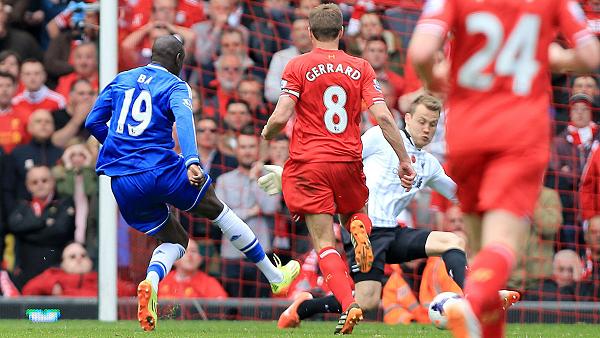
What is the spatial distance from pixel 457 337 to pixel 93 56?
30.4 feet

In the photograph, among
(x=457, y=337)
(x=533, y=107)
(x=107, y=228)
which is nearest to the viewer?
(x=457, y=337)

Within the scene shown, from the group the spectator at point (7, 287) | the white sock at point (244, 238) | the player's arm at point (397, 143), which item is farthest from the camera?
the spectator at point (7, 287)

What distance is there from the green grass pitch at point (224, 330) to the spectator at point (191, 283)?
103cm

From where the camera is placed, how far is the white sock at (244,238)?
9.66m

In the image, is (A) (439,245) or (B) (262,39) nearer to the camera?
(A) (439,245)

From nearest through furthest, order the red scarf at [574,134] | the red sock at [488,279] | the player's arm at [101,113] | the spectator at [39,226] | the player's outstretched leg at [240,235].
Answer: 1. the red sock at [488,279]
2. the player's arm at [101,113]
3. the player's outstretched leg at [240,235]
4. the spectator at [39,226]
5. the red scarf at [574,134]

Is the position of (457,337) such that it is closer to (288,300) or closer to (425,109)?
(425,109)

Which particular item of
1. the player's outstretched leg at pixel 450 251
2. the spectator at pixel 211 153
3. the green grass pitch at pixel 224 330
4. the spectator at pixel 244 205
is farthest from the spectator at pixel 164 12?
the player's outstretched leg at pixel 450 251

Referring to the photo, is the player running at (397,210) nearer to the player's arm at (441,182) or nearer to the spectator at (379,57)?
the player's arm at (441,182)

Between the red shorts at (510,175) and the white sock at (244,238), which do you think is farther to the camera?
the white sock at (244,238)

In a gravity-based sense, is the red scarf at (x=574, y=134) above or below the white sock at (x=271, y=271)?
above

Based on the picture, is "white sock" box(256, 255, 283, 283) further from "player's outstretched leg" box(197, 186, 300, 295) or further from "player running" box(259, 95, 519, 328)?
"player running" box(259, 95, 519, 328)

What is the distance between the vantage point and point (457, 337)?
204 inches

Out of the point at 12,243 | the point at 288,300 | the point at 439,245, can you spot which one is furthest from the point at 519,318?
the point at 12,243
